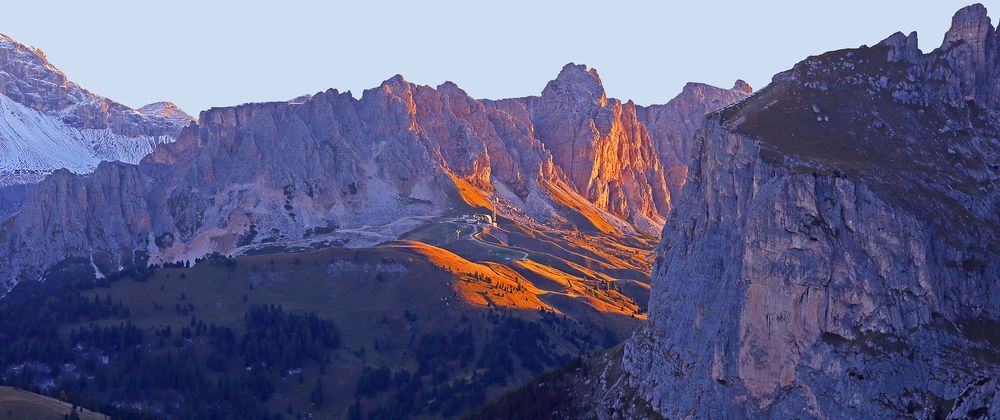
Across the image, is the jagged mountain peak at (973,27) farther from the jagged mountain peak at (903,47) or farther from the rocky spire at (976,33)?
the jagged mountain peak at (903,47)

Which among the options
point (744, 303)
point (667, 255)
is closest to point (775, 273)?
point (744, 303)

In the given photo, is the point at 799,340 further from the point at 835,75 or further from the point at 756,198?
the point at 835,75

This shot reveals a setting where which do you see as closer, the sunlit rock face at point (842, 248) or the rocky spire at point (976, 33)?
the sunlit rock face at point (842, 248)

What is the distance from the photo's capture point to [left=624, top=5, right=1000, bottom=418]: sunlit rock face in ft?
507

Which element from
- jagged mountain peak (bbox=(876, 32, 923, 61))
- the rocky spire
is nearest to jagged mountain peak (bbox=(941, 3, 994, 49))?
the rocky spire

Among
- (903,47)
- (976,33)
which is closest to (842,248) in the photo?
(903,47)

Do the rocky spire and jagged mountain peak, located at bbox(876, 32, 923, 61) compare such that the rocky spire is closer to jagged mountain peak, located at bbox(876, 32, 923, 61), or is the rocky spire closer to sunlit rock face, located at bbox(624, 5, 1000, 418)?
sunlit rock face, located at bbox(624, 5, 1000, 418)

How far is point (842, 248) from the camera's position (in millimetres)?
160000

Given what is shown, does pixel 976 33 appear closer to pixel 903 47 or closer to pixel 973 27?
pixel 973 27

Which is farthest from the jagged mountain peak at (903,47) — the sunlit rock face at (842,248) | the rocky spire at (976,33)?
the rocky spire at (976,33)

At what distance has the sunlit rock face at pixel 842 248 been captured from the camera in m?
154

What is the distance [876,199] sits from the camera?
522ft

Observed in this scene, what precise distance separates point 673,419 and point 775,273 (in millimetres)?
25379

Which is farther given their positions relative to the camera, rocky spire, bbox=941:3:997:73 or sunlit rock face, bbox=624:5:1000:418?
rocky spire, bbox=941:3:997:73
